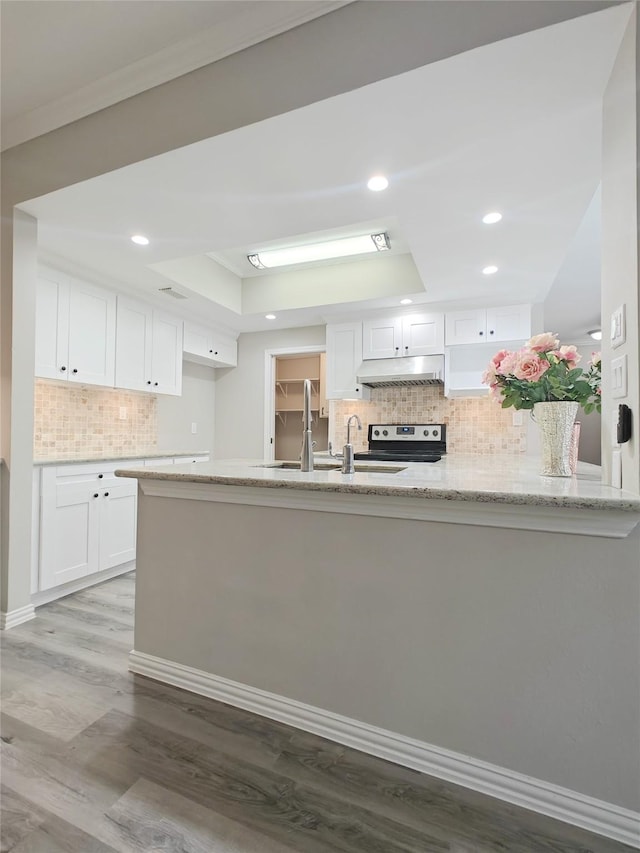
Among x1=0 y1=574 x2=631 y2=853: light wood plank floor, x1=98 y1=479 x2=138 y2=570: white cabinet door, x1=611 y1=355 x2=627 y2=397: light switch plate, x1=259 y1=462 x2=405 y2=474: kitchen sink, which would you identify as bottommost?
x1=0 y1=574 x2=631 y2=853: light wood plank floor

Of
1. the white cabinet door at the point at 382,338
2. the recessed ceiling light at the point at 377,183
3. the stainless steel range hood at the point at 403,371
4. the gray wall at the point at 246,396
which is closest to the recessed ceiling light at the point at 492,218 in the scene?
the recessed ceiling light at the point at 377,183

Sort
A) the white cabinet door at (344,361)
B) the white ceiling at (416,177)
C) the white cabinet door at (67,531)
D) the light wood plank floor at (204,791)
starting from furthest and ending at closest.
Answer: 1. the white cabinet door at (344,361)
2. the white cabinet door at (67,531)
3. the white ceiling at (416,177)
4. the light wood plank floor at (204,791)

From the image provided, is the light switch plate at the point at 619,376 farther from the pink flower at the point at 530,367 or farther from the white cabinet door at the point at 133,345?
the white cabinet door at the point at 133,345

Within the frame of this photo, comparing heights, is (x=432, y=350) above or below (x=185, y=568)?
above

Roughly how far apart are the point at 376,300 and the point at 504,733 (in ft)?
10.5

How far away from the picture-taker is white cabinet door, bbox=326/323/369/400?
4.19 m

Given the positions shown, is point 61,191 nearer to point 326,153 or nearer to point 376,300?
point 326,153

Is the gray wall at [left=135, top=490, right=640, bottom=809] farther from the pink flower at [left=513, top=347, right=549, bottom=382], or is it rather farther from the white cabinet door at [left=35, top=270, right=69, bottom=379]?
the white cabinet door at [left=35, top=270, right=69, bottom=379]

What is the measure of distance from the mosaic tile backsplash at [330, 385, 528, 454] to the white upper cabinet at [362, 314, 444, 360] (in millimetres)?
465

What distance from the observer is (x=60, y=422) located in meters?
3.28

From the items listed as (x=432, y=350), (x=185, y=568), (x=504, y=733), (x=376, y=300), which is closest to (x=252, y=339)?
(x=376, y=300)

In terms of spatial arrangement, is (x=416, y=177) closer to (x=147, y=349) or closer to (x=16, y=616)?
(x=147, y=349)

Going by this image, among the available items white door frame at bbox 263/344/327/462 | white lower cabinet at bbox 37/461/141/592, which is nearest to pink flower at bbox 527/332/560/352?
white lower cabinet at bbox 37/461/141/592

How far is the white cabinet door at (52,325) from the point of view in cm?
276
